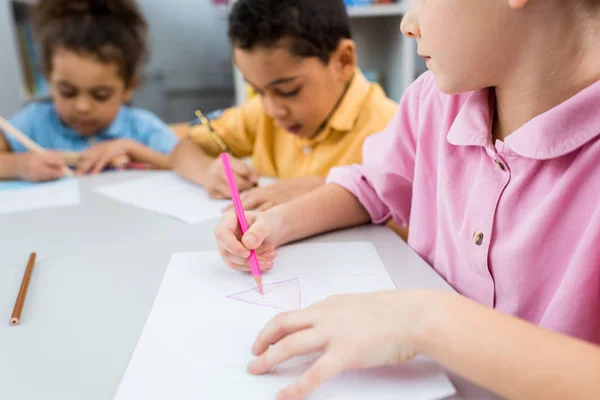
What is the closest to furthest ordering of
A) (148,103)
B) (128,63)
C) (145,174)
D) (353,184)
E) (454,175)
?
(454,175) → (353,184) → (145,174) → (128,63) → (148,103)

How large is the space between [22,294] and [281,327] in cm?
28

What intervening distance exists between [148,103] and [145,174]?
139 cm

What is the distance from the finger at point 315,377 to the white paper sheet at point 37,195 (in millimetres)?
645

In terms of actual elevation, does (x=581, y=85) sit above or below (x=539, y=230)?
above

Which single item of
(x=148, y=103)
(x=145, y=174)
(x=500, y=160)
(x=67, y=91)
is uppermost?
(x=500, y=160)

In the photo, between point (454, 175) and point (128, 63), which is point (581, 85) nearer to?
point (454, 175)

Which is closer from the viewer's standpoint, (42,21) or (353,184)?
(353,184)

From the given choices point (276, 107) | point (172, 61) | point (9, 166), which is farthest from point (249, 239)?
point (172, 61)

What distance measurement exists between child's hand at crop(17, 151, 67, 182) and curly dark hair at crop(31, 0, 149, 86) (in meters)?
0.45

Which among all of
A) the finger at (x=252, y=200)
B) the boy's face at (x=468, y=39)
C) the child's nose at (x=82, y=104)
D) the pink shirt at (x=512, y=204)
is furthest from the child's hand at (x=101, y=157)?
the boy's face at (x=468, y=39)

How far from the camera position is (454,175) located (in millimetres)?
548

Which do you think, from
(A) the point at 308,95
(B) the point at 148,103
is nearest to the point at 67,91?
(A) the point at 308,95

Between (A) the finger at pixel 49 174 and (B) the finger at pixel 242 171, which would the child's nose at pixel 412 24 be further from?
(A) the finger at pixel 49 174

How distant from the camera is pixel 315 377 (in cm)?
33
